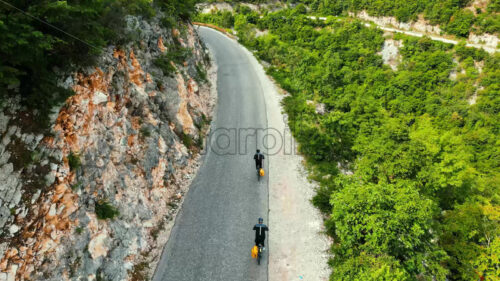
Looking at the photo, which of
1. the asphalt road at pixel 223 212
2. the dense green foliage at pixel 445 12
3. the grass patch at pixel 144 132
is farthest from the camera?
the dense green foliage at pixel 445 12

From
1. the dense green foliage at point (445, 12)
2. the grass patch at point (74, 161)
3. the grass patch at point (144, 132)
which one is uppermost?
the dense green foliage at point (445, 12)

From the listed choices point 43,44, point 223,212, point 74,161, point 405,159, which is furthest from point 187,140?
point 405,159

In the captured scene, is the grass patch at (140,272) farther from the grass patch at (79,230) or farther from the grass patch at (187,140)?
the grass patch at (187,140)

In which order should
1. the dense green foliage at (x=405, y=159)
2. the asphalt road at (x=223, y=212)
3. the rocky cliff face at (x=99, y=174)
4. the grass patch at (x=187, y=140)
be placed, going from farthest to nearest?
the grass patch at (x=187, y=140) < the asphalt road at (x=223, y=212) < the dense green foliage at (x=405, y=159) < the rocky cliff face at (x=99, y=174)

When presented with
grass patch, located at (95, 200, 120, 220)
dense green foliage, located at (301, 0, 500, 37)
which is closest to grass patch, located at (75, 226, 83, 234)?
grass patch, located at (95, 200, 120, 220)

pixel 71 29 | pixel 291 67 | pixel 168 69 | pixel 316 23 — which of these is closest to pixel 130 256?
pixel 71 29

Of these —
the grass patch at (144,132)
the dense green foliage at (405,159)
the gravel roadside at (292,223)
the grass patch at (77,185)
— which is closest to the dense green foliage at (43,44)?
the grass patch at (77,185)

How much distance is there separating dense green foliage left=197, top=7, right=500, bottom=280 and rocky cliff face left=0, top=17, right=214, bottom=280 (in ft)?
25.4

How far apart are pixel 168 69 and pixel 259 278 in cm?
1326

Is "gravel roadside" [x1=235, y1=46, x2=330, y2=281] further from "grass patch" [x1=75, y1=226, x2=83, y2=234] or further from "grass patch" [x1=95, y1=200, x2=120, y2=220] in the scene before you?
"grass patch" [x1=75, y1=226, x2=83, y2=234]

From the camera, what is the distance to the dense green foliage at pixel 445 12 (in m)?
49.0

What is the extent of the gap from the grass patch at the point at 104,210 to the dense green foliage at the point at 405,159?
8.27m

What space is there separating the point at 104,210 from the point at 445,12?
69.2 meters

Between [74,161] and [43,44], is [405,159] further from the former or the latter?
[43,44]
